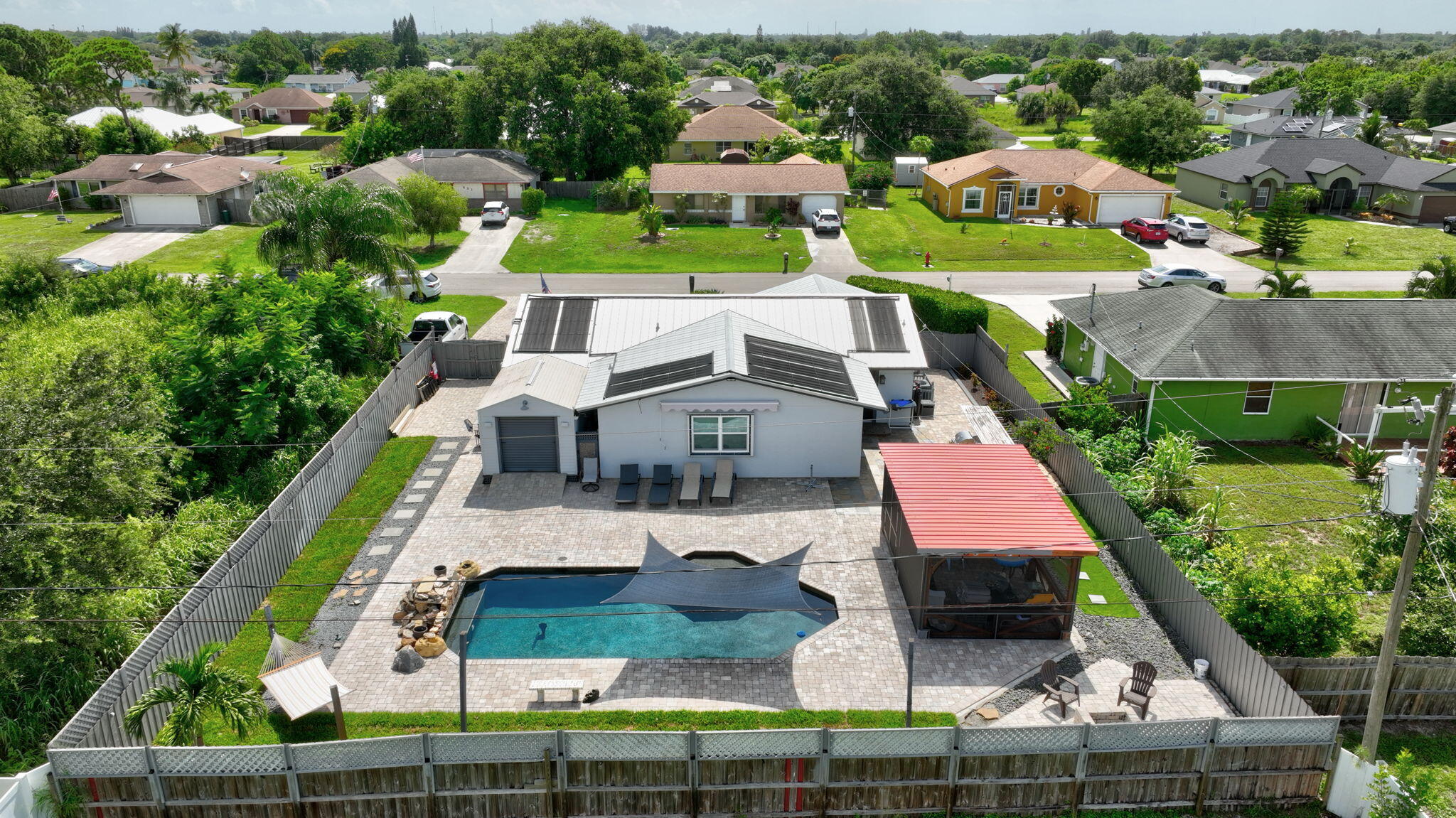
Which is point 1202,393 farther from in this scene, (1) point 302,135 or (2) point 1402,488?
(1) point 302,135

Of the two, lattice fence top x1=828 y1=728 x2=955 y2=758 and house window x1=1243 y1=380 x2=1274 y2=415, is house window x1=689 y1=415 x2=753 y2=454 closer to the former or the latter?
lattice fence top x1=828 y1=728 x2=955 y2=758

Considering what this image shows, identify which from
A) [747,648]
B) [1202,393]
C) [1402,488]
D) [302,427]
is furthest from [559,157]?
[1402,488]

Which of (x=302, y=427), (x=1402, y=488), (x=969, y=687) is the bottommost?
(x=969, y=687)

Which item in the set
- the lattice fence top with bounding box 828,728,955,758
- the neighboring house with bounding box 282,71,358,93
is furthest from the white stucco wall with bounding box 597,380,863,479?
the neighboring house with bounding box 282,71,358,93

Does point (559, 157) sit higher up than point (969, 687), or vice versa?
point (559, 157)

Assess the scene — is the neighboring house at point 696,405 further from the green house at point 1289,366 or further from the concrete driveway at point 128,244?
the concrete driveway at point 128,244

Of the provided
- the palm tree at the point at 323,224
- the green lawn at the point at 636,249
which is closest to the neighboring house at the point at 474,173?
the green lawn at the point at 636,249

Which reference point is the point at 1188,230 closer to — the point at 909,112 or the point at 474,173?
the point at 909,112
